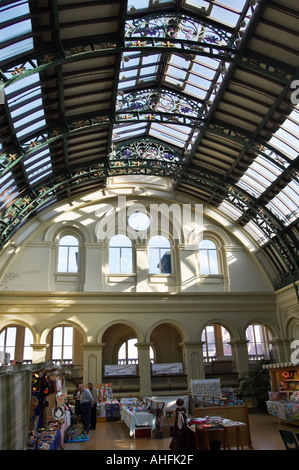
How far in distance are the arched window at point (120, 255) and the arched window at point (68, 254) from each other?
2.10 metres

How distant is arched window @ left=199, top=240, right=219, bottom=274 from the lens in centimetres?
2570

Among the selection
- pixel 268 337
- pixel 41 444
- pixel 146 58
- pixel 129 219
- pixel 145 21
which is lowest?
pixel 41 444

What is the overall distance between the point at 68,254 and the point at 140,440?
527 inches

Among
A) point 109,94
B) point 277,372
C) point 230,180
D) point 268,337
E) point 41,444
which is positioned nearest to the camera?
point 41,444

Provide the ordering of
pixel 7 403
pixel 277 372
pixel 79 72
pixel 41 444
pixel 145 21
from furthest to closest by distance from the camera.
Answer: pixel 277 372, pixel 79 72, pixel 145 21, pixel 41 444, pixel 7 403

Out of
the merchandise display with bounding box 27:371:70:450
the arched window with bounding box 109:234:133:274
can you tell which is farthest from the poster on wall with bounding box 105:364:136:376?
the merchandise display with bounding box 27:371:70:450

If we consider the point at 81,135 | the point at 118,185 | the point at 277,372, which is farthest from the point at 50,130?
the point at 277,372

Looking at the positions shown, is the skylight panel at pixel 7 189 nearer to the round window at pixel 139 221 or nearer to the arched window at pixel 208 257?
the round window at pixel 139 221

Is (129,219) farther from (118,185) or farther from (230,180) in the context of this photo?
(230,180)

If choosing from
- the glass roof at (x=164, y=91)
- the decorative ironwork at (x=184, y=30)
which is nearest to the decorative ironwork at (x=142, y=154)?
the glass roof at (x=164, y=91)

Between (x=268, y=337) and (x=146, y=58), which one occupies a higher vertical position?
(x=146, y=58)

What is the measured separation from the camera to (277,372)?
18.1 m

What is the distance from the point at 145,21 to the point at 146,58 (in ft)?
11.7

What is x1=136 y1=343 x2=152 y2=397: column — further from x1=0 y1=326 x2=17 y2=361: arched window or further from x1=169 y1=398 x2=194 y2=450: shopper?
x1=169 y1=398 x2=194 y2=450: shopper
